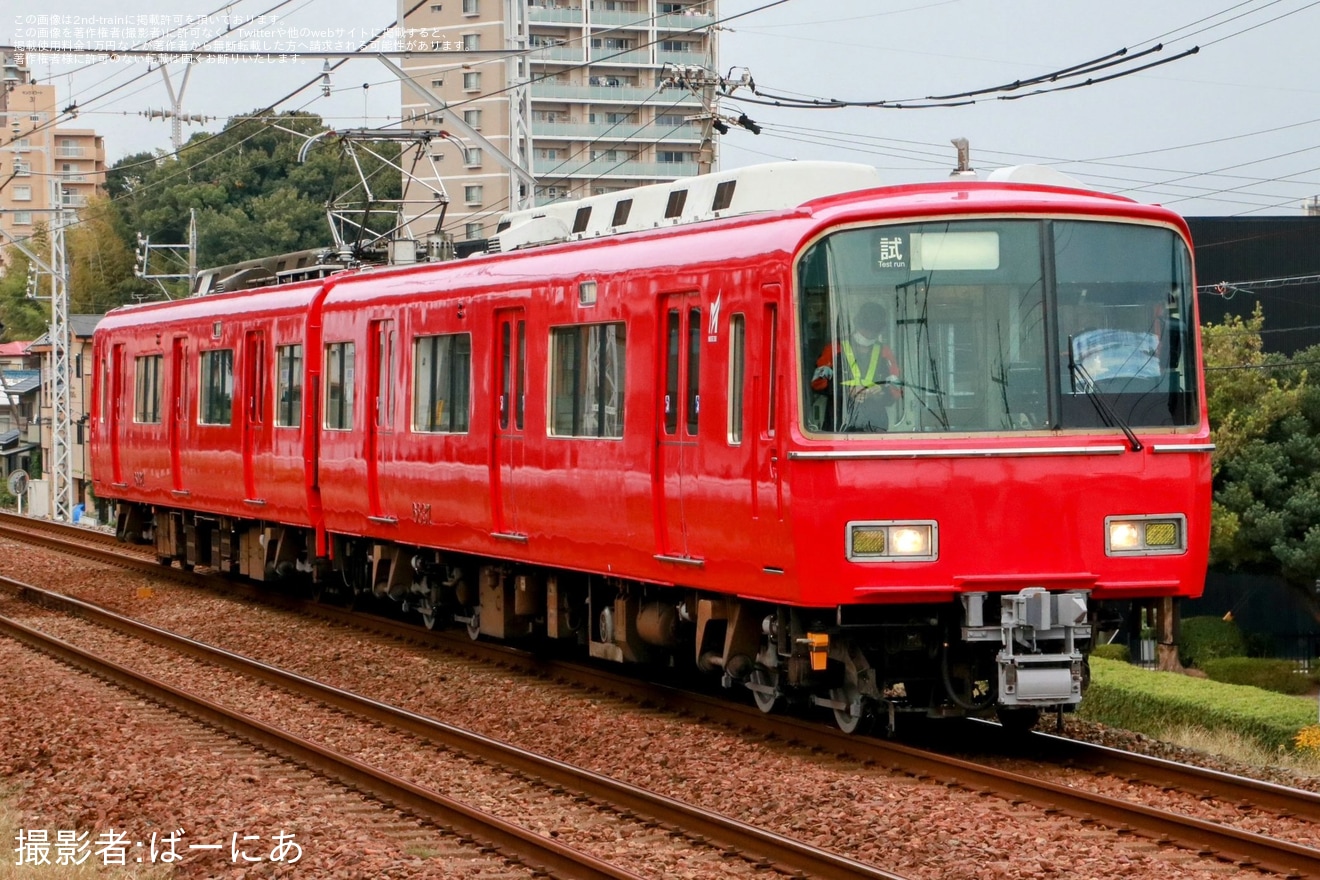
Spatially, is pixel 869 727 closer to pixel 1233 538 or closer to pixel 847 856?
pixel 847 856

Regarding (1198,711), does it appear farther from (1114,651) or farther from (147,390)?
(1114,651)

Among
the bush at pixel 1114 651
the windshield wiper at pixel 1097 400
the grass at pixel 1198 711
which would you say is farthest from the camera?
the bush at pixel 1114 651

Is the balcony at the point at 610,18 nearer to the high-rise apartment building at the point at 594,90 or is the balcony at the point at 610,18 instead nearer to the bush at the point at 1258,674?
the high-rise apartment building at the point at 594,90

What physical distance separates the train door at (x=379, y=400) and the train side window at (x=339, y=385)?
608mm

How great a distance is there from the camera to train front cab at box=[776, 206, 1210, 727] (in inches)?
392

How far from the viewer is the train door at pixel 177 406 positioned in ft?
73.5

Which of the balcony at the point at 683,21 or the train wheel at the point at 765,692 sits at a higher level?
the balcony at the point at 683,21

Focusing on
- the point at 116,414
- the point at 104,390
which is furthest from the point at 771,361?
the point at 104,390

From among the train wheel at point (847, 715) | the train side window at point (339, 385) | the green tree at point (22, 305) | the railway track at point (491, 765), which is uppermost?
the green tree at point (22, 305)

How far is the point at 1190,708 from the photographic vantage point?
17672mm

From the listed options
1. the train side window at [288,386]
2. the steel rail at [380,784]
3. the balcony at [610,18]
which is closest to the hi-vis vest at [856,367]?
the steel rail at [380,784]

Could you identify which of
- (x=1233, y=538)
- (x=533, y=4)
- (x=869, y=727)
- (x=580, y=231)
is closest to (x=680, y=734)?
(x=869, y=727)

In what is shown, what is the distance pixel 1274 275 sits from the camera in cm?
4484

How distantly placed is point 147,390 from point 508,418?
1097 centimetres
